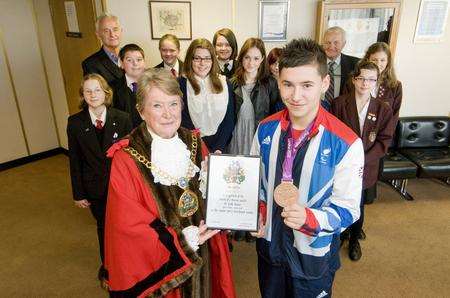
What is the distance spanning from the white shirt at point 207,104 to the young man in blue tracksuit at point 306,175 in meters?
1.08

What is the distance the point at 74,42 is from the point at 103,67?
1529 mm

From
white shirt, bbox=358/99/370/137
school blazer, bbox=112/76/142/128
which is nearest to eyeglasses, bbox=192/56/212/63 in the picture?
school blazer, bbox=112/76/142/128

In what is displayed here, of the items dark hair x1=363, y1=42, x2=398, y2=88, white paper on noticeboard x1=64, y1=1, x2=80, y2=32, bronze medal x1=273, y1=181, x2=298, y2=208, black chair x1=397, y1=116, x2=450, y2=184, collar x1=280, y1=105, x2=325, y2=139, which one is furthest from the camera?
black chair x1=397, y1=116, x2=450, y2=184

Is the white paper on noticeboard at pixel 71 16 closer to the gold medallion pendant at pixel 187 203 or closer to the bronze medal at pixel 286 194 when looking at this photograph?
the gold medallion pendant at pixel 187 203

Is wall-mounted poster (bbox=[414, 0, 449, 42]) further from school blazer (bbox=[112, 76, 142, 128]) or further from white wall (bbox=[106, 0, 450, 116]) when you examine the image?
school blazer (bbox=[112, 76, 142, 128])

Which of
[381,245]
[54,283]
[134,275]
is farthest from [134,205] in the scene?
[381,245]

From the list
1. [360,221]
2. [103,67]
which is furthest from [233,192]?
[103,67]

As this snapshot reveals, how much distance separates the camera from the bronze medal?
4.59 feet

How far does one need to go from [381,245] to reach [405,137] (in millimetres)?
1740

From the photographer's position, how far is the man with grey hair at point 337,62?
3229 mm

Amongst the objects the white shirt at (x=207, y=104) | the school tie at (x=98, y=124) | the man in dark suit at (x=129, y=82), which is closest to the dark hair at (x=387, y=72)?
the white shirt at (x=207, y=104)

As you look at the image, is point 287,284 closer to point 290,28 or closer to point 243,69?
point 243,69

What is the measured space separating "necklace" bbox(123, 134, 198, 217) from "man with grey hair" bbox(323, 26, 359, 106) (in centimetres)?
205

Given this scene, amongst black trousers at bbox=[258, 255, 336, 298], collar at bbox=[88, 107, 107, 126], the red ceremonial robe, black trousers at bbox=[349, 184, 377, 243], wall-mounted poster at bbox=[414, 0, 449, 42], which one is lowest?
black trousers at bbox=[349, 184, 377, 243]
